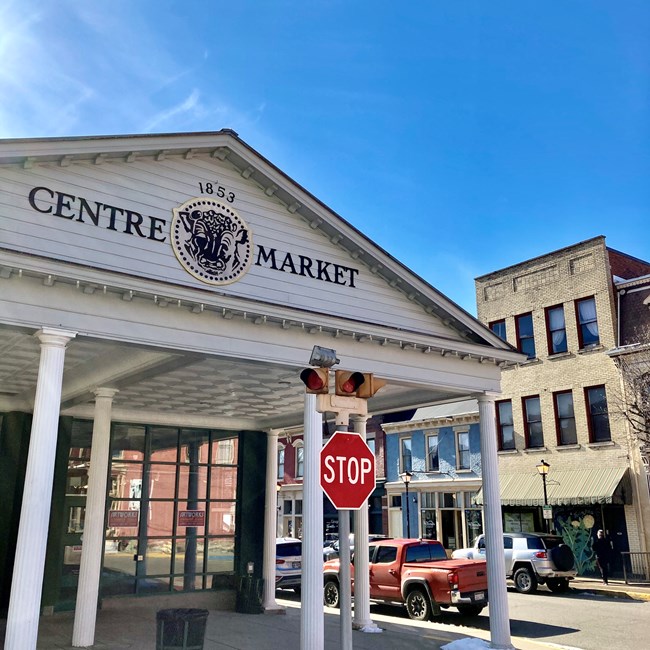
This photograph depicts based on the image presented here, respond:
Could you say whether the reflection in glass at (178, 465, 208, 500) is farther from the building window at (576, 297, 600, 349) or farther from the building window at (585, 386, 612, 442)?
the building window at (576, 297, 600, 349)

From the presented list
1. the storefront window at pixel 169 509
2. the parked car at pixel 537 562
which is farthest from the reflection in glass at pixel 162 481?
the parked car at pixel 537 562

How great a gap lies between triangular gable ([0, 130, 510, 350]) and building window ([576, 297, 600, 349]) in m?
16.4

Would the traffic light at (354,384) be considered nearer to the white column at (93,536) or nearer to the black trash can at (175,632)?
the black trash can at (175,632)

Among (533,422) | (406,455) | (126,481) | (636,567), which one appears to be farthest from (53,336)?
Result: (406,455)

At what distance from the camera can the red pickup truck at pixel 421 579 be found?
1606 cm

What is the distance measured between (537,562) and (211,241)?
16786 mm

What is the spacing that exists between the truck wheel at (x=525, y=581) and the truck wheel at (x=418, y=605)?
704 centimetres

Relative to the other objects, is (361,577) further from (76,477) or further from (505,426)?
(505,426)

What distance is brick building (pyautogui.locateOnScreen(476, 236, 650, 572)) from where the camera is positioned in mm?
26172

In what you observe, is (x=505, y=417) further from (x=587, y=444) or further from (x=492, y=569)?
(x=492, y=569)

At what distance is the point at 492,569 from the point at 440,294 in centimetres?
526

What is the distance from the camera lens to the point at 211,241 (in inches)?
432

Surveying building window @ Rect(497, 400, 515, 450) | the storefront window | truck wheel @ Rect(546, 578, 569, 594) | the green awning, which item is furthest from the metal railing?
the storefront window

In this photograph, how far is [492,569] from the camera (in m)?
12.8
